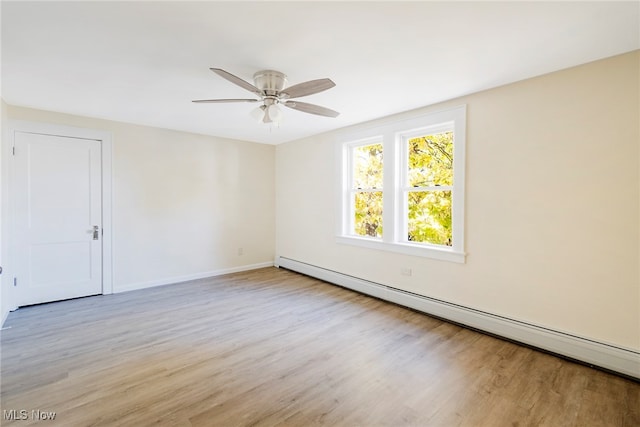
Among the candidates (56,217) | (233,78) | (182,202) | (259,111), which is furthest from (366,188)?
(56,217)

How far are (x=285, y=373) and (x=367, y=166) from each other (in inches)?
119

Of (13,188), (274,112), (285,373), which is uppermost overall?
(274,112)

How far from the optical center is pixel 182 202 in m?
4.72

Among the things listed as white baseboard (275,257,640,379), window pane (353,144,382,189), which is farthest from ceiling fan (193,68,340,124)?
white baseboard (275,257,640,379)

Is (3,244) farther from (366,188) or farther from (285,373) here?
(366,188)

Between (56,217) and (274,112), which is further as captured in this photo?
(56,217)

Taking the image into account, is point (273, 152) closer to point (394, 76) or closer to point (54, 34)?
point (394, 76)

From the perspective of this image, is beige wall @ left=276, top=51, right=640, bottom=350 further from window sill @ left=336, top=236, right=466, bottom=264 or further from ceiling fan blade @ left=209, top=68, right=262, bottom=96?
ceiling fan blade @ left=209, top=68, right=262, bottom=96

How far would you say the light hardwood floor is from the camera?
5.96ft

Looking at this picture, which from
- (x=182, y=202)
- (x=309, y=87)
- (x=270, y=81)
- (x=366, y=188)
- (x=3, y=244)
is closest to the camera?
(x=309, y=87)

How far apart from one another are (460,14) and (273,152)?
4.46m

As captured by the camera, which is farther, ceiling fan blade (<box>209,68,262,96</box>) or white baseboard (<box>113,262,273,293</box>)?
white baseboard (<box>113,262,273,293</box>)

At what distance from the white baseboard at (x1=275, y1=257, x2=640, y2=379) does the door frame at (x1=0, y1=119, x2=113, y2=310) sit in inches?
143

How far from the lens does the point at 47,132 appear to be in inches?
144
